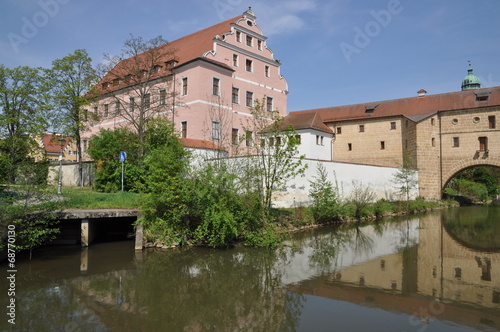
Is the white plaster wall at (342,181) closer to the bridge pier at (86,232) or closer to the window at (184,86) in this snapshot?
the bridge pier at (86,232)

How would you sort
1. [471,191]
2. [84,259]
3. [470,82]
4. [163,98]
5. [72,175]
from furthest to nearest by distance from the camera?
1. [470,82]
2. [471,191]
3. [72,175]
4. [163,98]
5. [84,259]

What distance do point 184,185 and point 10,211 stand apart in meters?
5.48

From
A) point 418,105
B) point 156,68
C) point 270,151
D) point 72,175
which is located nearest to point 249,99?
point 156,68

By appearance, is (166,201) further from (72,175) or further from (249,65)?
(249,65)

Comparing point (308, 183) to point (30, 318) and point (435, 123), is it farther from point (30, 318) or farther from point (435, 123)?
point (435, 123)

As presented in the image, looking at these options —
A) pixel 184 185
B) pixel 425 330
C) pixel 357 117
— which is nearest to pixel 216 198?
pixel 184 185

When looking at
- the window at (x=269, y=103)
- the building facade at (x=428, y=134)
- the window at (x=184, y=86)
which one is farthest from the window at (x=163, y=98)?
the building facade at (x=428, y=134)

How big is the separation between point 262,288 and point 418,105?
32946mm

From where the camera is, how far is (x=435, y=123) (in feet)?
113

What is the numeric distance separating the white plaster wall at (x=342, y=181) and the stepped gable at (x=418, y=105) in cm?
771

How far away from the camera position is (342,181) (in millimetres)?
24953

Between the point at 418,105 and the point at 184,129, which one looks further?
the point at 418,105

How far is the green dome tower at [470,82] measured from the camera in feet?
168

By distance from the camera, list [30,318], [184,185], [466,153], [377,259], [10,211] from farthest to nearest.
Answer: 1. [466,153]
2. [184,185]
3. [377,259]
4. [10,211]
5. [30,318]
